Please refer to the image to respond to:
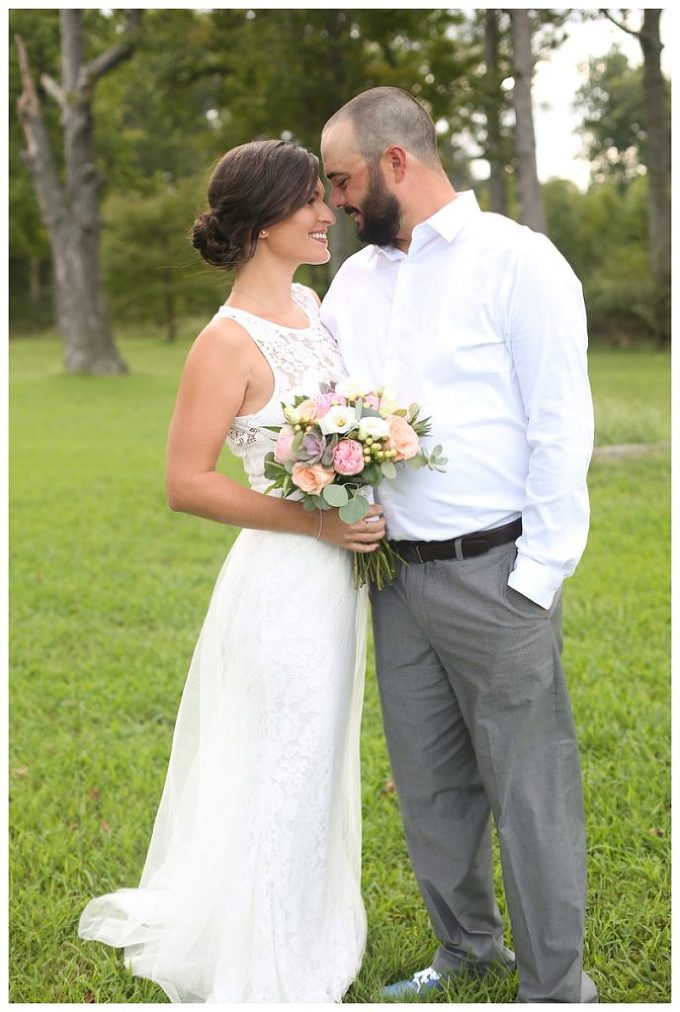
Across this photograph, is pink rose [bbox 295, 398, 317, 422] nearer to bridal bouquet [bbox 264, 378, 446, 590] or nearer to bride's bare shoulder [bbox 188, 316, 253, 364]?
bridal bouquet [bbox 264, 378, 446, 590]

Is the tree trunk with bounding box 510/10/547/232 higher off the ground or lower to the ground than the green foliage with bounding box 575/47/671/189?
lower

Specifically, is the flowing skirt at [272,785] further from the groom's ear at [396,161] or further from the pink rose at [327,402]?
the groom's ear at [396,161]

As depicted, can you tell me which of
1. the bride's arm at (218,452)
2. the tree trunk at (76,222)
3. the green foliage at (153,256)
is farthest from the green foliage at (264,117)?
the tree trunk at (76,222)

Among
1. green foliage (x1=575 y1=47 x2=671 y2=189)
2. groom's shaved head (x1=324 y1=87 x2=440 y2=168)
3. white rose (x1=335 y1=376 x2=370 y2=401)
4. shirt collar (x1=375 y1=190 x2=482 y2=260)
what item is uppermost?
green foliage (x1=575 y1=47 x2=671 y2=189)

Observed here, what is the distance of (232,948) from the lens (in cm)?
302

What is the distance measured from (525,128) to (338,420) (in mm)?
10641

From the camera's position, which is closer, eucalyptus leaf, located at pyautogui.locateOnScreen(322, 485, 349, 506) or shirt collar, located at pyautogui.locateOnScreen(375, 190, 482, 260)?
eucalyptus leaf, located at pyautogui.locateOnScreen(322, 485, 349, 506)

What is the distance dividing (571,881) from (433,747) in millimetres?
529

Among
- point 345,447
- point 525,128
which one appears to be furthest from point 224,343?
point 525,128

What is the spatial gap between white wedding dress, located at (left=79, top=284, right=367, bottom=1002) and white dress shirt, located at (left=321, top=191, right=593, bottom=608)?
1.00 feet

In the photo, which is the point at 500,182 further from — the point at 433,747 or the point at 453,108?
the point at 433,747

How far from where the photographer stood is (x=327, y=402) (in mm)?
2607

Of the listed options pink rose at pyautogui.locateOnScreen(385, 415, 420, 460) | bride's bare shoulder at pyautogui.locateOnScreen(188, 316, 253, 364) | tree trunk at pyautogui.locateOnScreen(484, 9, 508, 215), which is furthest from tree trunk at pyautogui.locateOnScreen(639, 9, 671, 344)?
pink rose at pyautogui.locateOnScreen(385, 415, 420, 460)

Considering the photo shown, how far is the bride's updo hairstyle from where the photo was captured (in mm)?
2850
